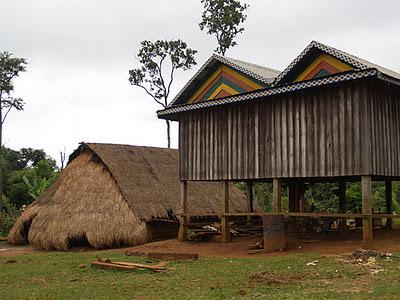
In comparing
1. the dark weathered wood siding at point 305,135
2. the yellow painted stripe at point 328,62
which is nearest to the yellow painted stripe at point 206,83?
the dark weathered wood siding at point 305,135

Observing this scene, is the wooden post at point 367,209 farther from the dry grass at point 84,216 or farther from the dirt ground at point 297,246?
the dry grass at point 84,216

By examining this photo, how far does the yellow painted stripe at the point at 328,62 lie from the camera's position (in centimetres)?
1413

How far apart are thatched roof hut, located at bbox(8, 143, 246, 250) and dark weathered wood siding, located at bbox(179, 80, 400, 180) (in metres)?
3.72

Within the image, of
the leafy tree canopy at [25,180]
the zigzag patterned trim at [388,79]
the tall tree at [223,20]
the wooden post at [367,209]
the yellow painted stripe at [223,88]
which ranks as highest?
the tall tree at [223,20]

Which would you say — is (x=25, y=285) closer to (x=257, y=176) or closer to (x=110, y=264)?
(x=110, y=264)

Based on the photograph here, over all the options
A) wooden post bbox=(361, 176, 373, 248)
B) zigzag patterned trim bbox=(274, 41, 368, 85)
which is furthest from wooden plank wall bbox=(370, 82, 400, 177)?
zigzag patterned trim bbox=(274, 41, 368, 85)

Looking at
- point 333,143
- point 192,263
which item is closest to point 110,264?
point 192,263

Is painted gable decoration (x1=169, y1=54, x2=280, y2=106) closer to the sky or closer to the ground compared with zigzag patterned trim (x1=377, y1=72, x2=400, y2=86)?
closer to the sky

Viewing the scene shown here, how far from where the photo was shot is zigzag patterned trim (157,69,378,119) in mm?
13354

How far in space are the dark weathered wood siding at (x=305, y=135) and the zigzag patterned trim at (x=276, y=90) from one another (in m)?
0.56

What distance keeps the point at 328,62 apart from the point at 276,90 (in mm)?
1595

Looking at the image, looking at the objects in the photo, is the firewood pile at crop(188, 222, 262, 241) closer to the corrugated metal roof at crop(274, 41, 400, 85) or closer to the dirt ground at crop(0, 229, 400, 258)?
the dirt ground at crop(0, 229, 400, 258)

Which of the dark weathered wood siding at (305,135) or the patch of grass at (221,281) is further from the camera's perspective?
the dark weathered wood siding at (305,135)

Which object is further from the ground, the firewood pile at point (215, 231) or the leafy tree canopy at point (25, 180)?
the leafy tree canopy at point (25, 180)
